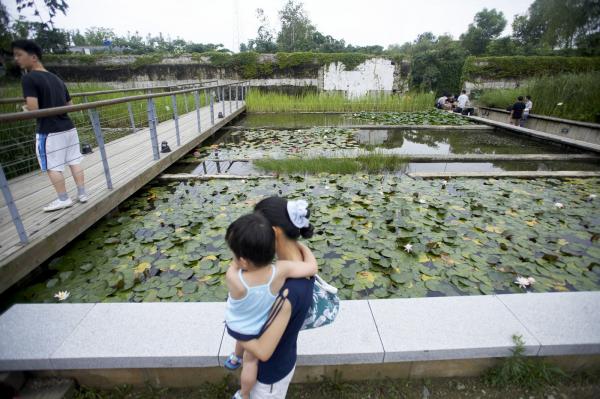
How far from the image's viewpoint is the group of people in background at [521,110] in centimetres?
861

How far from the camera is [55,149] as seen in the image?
265 centimetres

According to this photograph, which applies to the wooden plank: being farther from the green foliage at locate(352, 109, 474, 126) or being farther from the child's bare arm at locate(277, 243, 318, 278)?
the green foliage at locate(352, 109, 474, 126)

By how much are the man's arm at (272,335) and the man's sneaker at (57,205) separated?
2790 mm

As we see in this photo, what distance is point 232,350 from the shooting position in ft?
4.64

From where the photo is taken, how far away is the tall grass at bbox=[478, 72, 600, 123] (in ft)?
25.2

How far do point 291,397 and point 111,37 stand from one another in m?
58.2

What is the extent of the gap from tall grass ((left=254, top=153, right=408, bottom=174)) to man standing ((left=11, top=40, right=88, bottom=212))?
254 centimetres

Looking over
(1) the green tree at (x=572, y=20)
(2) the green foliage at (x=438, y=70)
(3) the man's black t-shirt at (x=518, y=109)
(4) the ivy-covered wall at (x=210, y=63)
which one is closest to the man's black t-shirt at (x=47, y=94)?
(3) the man's black t-shirt at (x=518, y=109)

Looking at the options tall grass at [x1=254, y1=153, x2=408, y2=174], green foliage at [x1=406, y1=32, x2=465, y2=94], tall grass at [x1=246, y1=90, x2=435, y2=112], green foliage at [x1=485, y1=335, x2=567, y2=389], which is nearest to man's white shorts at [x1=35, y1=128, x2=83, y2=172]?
tall grass at [x1=254, y1=153, x2=408, y2=174]

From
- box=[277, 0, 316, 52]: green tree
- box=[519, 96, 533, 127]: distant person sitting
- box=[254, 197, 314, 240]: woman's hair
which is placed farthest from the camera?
box=[277, 0, 316, 52]: green tree

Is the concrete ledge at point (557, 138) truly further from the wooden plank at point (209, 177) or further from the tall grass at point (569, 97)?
the wooden plank at point (209, 177)

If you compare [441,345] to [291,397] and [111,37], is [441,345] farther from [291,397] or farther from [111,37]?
[111,37]

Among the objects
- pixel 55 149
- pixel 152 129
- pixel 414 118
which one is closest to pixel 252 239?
pixel 55 149

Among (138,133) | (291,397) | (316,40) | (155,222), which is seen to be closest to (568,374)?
(291,397)
